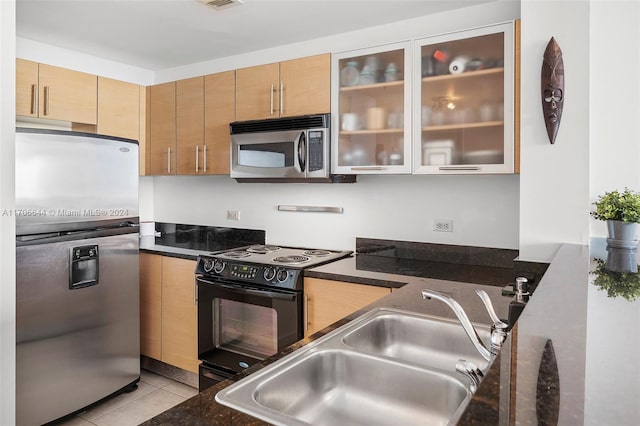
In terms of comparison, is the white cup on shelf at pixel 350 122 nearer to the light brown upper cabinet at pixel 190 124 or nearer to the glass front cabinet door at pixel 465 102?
the glass front cabinet door at pixel 465 102

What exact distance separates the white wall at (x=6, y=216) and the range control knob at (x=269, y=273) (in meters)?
1.21

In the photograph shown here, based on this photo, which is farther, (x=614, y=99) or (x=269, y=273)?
(x=269, y=273)

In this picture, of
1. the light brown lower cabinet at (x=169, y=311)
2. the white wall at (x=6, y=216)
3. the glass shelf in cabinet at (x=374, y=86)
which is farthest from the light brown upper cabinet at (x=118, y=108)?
the glass shelf in cabinet at (x=374, y=86)

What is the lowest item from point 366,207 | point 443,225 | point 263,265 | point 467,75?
point 263,265

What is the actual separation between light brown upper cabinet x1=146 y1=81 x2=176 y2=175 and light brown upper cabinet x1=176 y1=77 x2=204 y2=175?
6cm

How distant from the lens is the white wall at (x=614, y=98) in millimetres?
1864

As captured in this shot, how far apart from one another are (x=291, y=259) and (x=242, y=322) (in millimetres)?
475

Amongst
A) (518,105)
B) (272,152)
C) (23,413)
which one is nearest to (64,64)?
(272,152)

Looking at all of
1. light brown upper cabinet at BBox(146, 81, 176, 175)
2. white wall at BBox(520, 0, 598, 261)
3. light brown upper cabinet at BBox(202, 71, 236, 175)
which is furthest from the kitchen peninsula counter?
light brown upper cabinet at BBox(146, 81, 176, 175)

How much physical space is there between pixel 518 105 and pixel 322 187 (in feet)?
4.64

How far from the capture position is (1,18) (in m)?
1.95

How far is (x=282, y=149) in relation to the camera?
9.28ft

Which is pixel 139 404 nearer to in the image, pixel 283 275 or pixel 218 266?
pixel 218 266

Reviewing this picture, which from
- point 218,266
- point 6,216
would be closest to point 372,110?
point 218,266
